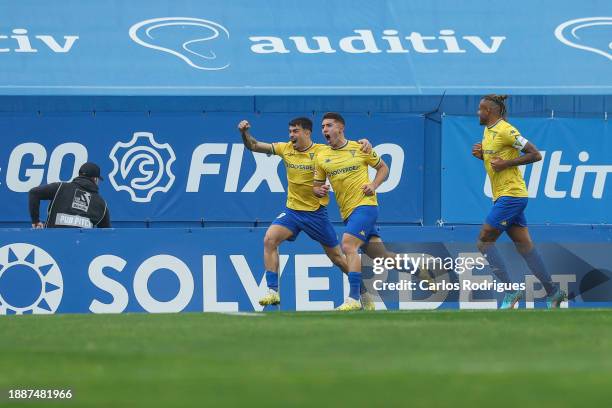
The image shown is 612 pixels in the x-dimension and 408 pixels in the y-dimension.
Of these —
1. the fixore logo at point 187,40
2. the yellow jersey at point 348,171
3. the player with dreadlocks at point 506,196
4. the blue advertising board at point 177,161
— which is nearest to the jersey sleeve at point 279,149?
the yellow jersey at point 348,171

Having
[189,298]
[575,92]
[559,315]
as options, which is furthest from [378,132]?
[559,315]

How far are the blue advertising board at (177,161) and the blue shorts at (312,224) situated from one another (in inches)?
180

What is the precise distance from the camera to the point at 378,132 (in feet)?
58.6

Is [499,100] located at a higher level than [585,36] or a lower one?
lower

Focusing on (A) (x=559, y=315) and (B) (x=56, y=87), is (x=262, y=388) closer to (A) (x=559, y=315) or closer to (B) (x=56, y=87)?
(A) (x=559, y=315)

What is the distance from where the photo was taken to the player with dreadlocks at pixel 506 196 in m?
12.6

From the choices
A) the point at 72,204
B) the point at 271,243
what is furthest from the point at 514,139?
the point at 72,204

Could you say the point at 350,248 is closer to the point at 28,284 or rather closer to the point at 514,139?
the point at 514,139

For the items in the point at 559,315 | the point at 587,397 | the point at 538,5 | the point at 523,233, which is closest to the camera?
the point at 587,397

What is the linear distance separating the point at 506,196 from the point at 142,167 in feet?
21.6

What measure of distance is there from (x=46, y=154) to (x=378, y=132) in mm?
4582

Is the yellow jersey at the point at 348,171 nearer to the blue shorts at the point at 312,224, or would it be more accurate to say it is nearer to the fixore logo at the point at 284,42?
the blue shorts at the point at 312,224

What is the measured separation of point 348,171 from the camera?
1281cm

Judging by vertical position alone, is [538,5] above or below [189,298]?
above
